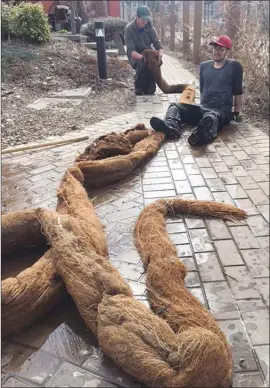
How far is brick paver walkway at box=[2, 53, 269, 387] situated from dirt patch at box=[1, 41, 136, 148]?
88 cm

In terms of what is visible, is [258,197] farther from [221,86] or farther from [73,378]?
[73,378]

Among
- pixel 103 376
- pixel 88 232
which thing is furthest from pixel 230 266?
pixel 88 232

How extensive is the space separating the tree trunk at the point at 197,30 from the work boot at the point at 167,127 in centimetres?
52

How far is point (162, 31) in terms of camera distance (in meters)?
0.65

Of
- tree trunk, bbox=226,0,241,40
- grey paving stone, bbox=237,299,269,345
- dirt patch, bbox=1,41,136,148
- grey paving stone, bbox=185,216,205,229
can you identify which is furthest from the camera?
dirt patch, bbox=1,41,136,148

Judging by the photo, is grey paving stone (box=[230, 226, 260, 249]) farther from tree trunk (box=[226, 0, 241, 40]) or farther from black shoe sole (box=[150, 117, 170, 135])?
black shoe sole (box=[150, 117, 170, 135])

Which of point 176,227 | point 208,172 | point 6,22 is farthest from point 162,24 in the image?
point 6,22

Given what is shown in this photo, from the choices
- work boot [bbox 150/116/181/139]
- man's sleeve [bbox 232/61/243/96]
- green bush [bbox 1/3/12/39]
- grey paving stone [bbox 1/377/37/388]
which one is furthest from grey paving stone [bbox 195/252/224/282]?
green bush [bbox 1/3/12/39]

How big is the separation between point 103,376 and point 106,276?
18 cm

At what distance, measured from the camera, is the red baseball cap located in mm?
493

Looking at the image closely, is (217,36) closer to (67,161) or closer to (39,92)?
(67,161)

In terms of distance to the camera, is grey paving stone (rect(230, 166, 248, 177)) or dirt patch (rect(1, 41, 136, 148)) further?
dirt patch (rect(1, 41, 136, 148))

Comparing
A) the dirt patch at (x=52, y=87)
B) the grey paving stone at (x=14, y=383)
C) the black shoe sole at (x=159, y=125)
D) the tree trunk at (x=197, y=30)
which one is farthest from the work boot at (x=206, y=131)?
the dirt patch at (x=52, y=87)

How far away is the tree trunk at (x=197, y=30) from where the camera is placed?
0.49 m
